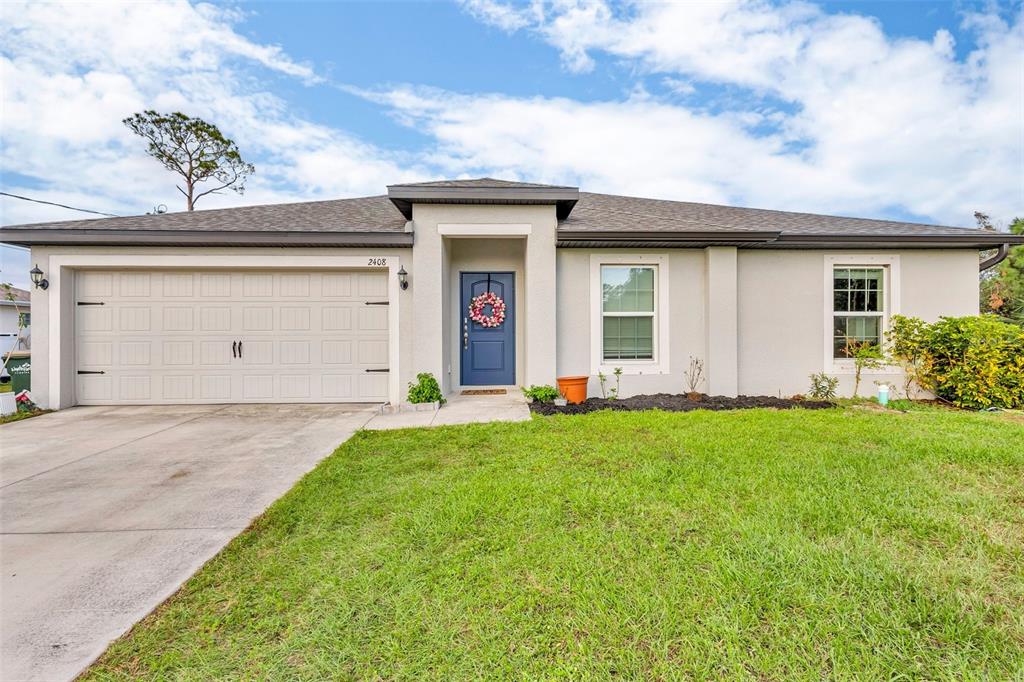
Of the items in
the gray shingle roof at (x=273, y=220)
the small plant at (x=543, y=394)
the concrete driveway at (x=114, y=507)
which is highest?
the gray shingle roof at (x=273, y=220)

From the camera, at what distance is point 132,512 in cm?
287

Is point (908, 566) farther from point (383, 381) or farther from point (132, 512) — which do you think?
point (383, 381)

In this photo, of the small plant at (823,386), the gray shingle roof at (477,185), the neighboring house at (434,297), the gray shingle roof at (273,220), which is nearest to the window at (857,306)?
the neighboring house at (434,297)

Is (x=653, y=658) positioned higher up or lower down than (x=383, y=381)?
lower down

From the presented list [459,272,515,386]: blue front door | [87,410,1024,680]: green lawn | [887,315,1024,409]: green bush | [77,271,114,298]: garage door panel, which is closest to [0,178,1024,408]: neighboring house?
[77,271,114,298]: garage door panel

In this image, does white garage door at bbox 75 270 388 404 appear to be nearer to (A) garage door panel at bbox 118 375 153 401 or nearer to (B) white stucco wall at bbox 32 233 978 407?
(A) garage door panel at bbox 118 375 153 401

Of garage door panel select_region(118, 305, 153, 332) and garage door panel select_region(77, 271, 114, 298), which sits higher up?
garage door panel select_region(77, 271, 114, 298)

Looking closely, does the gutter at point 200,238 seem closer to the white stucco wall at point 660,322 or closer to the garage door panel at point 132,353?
the garage door panel at point 132,353

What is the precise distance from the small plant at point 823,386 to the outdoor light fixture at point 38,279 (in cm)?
1228

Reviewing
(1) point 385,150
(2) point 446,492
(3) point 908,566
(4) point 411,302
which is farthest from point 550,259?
(1) point 385,150

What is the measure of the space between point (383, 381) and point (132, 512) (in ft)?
12.9

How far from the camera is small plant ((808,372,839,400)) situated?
256 inches

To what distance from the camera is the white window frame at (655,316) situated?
6496 mm

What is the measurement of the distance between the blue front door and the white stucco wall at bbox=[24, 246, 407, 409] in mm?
1158
